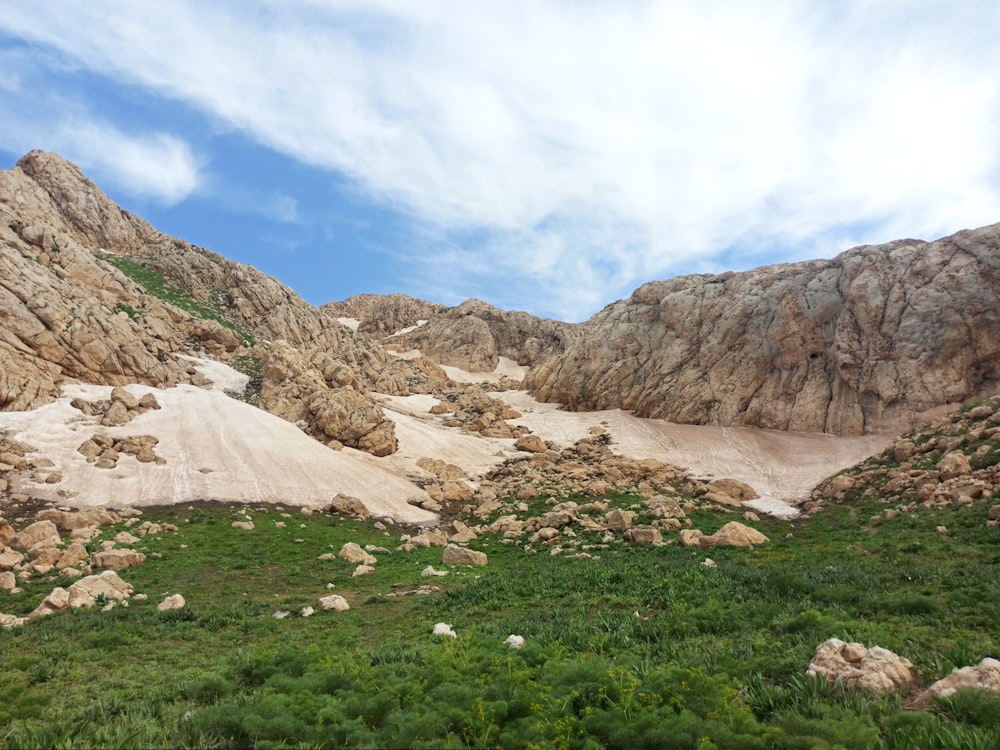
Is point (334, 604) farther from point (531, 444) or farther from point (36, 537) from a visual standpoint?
point (531, 444)

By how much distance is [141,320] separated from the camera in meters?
56.9

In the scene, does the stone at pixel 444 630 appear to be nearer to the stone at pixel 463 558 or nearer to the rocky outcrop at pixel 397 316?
the stone at pixel 463 558

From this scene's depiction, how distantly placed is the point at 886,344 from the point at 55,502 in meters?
70.9

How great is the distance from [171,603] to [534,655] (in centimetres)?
1364

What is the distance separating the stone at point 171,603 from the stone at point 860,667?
18.4 m

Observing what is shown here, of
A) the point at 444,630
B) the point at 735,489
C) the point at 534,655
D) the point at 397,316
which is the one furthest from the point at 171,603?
the point at 397,316

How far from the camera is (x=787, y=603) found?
1336 cm

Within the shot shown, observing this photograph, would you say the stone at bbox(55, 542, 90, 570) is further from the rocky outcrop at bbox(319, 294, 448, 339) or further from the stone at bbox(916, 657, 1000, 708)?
the rocky outcrop at bbox(319, 294, 448, 339)

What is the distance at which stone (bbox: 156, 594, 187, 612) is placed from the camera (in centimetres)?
1675

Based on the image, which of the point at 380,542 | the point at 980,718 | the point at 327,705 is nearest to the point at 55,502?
the point at 380,542

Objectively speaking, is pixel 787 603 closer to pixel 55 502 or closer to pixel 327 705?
pixel 327 705

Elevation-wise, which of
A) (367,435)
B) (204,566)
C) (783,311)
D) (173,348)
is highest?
(783,311)

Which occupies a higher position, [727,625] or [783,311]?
[783,311]

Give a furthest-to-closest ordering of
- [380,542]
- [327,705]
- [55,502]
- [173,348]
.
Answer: [173,348], [380,542], [55,502], [327,705]
